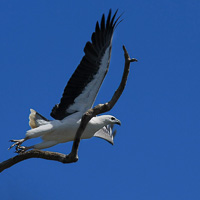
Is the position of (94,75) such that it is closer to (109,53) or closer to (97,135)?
(109,53)

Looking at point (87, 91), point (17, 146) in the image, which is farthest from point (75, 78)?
point (17, 146)

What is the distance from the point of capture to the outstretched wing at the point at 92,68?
11.2 metres

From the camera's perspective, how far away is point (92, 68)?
11.2m

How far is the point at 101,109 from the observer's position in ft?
30.6

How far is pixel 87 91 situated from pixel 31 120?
53.4 inches

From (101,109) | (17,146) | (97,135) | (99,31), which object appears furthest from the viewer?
(97,135)

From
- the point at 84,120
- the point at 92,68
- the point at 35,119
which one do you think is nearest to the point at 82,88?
A: the point at 92,68

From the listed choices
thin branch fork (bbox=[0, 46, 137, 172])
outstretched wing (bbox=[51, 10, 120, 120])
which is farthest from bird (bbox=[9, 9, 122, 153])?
Result: thin branch fork (bbox=[0, 46, 137, 172])

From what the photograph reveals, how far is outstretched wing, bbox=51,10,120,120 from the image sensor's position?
11203 mm

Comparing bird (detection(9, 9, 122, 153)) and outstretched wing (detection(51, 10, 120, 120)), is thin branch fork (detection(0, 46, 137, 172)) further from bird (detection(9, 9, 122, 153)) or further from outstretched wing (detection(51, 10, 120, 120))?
outstretched wing (detection(51, 10, 120, 120))

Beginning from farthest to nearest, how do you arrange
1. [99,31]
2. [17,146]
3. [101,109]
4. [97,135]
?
[97,135], [99,31], [17,146], [101,109]

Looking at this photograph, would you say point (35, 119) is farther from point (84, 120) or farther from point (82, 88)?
point (84, 120)

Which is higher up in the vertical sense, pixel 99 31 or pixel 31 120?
pixel 99 31

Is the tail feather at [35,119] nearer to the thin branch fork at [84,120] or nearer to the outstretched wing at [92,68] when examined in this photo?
the outstretched wing at [92,68]
